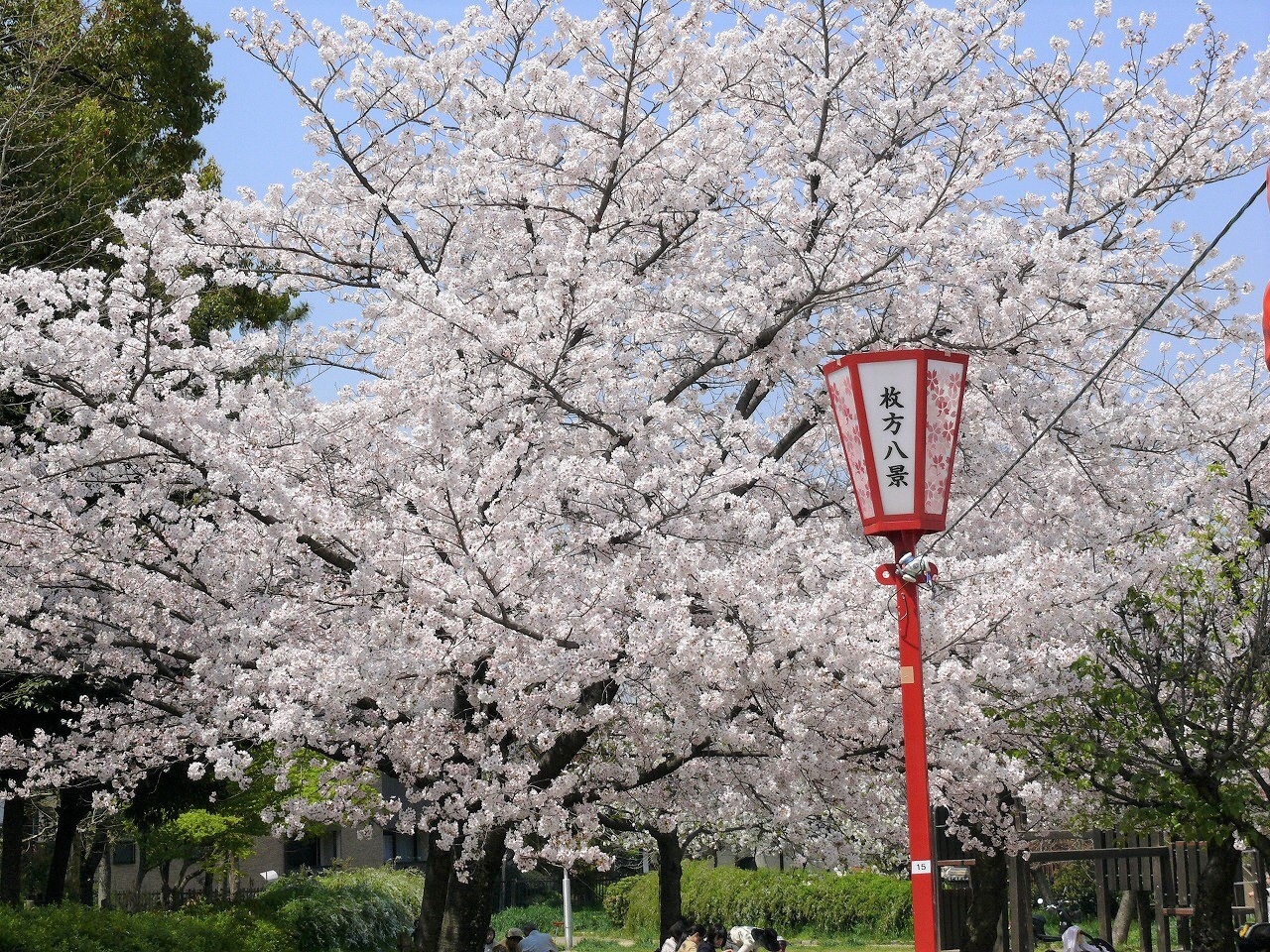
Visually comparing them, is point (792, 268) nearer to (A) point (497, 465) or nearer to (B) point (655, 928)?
(A) point (497, 465)

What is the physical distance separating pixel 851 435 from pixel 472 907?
544 centimetres

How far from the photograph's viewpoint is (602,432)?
940cm

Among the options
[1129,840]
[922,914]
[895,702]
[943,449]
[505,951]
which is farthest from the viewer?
[1129,840]

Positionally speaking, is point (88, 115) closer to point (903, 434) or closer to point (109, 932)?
point (109, 932)

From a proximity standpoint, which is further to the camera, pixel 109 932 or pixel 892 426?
pixel 109 932

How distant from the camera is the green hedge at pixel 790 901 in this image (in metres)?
27.5

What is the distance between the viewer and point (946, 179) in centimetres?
973

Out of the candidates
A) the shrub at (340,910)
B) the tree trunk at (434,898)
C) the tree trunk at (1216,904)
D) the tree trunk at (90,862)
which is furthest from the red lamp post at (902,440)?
the tree trunk at (90,862)

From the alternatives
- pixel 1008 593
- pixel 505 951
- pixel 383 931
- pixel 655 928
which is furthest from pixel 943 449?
pixel 655 928

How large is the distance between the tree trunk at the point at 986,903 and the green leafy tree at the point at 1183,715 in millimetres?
4417

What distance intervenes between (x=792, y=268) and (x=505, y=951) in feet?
27.0

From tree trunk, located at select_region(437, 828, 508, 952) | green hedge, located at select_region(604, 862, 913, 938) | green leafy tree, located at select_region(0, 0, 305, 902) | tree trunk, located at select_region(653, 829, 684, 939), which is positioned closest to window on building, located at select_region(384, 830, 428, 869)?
green hedge, located at select_region(604, 862, 913, 938)

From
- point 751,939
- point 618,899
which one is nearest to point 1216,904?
point 751,939

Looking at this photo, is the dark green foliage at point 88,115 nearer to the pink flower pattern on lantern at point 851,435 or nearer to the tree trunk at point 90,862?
the pink flower pattern on lantern at point 851,435
